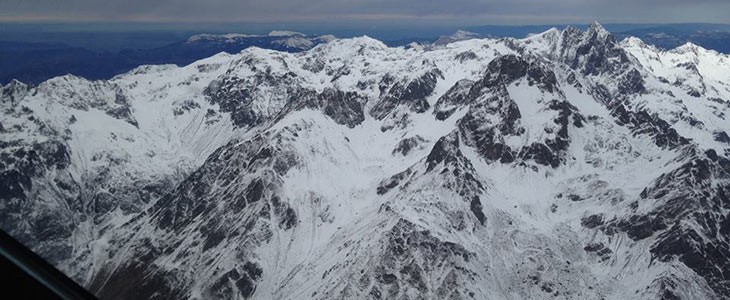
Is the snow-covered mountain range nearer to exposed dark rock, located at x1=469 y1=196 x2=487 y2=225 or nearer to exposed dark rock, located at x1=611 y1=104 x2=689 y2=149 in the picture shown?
exposed dark rock, located at x1=469 y1=196 x2=487 y2=225

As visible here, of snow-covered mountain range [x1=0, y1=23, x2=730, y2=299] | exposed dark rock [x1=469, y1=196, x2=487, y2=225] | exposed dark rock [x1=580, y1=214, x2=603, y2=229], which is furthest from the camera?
exposed dark rock [x1=469, y1=196, x2=487, y2=225]

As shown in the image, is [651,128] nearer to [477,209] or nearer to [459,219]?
[477,209]

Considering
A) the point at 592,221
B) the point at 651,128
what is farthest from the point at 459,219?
the point at 651,128

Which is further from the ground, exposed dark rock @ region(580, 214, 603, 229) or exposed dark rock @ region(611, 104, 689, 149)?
exposed dark rock @ region(611, 104, 689, 149)

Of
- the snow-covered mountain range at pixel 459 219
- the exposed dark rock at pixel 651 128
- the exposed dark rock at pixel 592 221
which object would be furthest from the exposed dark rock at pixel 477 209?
the exposed dark rock at pixel 651 128

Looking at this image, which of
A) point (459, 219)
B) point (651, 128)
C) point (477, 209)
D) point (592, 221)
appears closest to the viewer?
point (459, 219)

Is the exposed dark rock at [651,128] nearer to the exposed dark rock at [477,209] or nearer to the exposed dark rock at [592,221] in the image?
the exposed dark rock at [592,221]

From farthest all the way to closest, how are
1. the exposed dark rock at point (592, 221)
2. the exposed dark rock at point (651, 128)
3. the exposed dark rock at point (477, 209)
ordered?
the exposed dark rock at point (651, 128), the exposed dark rock at point (477, 209), the exposed dark rock at point (592, 221)

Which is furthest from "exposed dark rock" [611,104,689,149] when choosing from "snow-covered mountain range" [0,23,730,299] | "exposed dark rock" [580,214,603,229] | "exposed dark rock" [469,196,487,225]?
"exposed dark rock" [469,196,487,225]

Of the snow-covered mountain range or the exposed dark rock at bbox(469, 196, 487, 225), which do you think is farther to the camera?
the exposed dark rock at bbox(469, 196, 487, 225)

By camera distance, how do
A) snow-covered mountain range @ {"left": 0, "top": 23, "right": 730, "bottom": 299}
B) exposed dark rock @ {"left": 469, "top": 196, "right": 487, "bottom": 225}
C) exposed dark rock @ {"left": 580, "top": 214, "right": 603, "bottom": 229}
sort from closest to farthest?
1. snow-covered mountain range @ {"left": 0, "top": 23, "right": 730, "bottom": 299}
2. exposed dark rock @ {"left": 580, "top": 214, "right": 603, "bottom": 229}
3. exposed dark rock @ {"left": 469, "top": 196, "right": 487, "bottom": 225}

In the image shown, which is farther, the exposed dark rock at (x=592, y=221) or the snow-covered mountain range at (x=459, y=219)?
the exposed dark rock at (x=592, y=221)

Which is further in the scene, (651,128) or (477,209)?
(651,128)
